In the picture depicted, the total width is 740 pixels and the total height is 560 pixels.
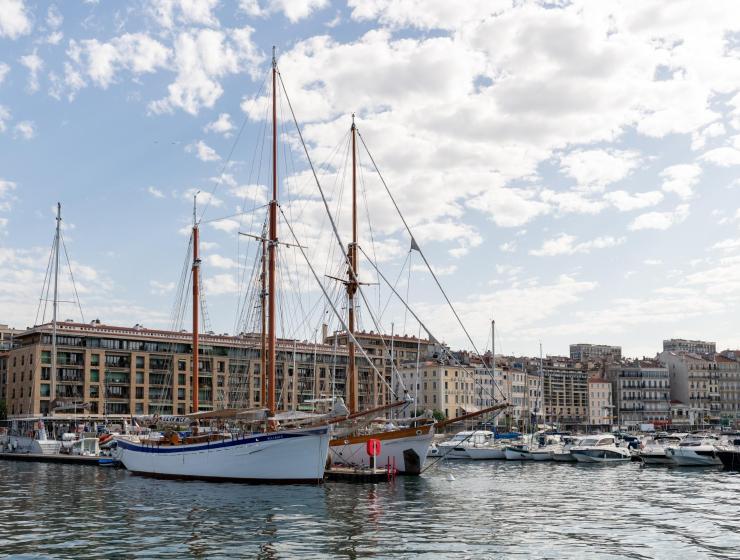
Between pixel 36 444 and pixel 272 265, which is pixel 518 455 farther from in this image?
pixel 36 444

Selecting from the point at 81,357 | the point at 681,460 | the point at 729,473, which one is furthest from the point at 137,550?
the point at 81,357

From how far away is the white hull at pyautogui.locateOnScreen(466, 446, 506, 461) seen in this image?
10571 centimetres

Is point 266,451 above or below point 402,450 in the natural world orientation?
above

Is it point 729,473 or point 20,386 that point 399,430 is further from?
point 20,386

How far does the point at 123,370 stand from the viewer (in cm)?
14900

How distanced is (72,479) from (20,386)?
89.0m

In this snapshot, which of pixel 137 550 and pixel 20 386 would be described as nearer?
pixel 137 550

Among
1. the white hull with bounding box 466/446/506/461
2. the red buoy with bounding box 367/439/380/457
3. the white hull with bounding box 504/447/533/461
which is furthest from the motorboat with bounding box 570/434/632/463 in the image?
the red buoy with bounding box 367/439/380/457

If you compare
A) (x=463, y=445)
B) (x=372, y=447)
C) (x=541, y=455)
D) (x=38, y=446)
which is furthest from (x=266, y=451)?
(x=38, y=446)

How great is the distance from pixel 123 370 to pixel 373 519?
118601 mm

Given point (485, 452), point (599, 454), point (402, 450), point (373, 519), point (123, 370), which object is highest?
point (123, 370)

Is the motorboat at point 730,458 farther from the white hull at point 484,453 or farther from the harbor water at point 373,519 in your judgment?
the white hull at point 484,453

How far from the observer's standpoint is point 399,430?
66500 millimetres

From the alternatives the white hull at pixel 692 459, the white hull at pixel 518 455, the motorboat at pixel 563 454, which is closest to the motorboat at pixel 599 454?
the motorboat at pixel 563 454
